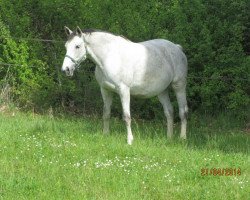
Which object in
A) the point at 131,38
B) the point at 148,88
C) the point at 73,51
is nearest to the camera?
the point at 73,51

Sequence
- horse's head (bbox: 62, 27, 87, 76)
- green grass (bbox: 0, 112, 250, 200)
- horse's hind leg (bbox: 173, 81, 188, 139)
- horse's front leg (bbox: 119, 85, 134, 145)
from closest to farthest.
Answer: green grass (bbox: 0, 112, 250, 200)
horse's head (bbox: 62, 27, 87, 76)
horse's front leg (bbox: 119, 85, 134, 145)
horse's hind leg (bbox: 173, 81, 188, 139)

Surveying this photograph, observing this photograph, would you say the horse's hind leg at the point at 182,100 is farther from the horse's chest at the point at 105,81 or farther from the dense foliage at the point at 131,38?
the horse's chest at the point at 105,81

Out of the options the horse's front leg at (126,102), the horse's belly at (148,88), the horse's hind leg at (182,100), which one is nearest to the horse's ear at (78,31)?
the horse's front leg at (126,102)

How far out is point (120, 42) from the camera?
382 inches

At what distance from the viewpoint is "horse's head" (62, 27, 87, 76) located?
928 centimetres

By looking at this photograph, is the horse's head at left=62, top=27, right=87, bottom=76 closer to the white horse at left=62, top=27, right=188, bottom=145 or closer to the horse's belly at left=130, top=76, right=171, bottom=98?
the white horse at left=62, top=27, right=188, bottom=145

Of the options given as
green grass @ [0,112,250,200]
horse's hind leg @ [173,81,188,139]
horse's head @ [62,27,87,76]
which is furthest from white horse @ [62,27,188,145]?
green grass @ [0,112,250,200]

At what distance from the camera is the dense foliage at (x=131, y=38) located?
39.4ft
